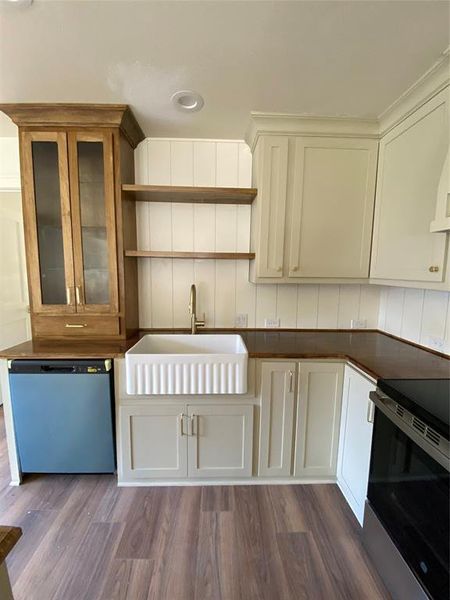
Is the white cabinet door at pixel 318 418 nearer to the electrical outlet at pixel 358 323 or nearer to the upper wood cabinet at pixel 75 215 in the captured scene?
the electrical outlet at pixel 358 323

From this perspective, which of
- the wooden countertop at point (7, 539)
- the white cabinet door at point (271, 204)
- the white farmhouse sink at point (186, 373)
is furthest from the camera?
the white cabinet door at point (271, 204)

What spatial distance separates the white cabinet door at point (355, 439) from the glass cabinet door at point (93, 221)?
161cm

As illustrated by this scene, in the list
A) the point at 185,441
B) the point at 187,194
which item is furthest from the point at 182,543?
the point at 187,194

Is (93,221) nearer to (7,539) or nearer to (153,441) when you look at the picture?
(153,441)

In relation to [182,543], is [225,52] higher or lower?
higher

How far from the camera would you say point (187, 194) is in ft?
6.25

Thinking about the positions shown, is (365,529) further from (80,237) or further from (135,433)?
(80,237)

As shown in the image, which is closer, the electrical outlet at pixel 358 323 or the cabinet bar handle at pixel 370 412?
the cabinet bar handle at pixel 370 412

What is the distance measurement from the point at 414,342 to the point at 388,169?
3.87 ft

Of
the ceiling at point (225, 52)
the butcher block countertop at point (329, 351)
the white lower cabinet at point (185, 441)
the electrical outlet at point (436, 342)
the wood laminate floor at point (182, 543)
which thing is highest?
the ceiling at point (225, 52)

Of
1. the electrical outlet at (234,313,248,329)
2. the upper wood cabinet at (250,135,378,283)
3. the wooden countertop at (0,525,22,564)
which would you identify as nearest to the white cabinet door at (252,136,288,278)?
the upper wood cabinet at (250,135,378,283)

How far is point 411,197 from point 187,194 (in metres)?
1.40

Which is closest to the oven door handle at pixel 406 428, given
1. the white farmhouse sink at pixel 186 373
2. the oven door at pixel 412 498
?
the oven door at pixel 412 498

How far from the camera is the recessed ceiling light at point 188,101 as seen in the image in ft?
5.11
